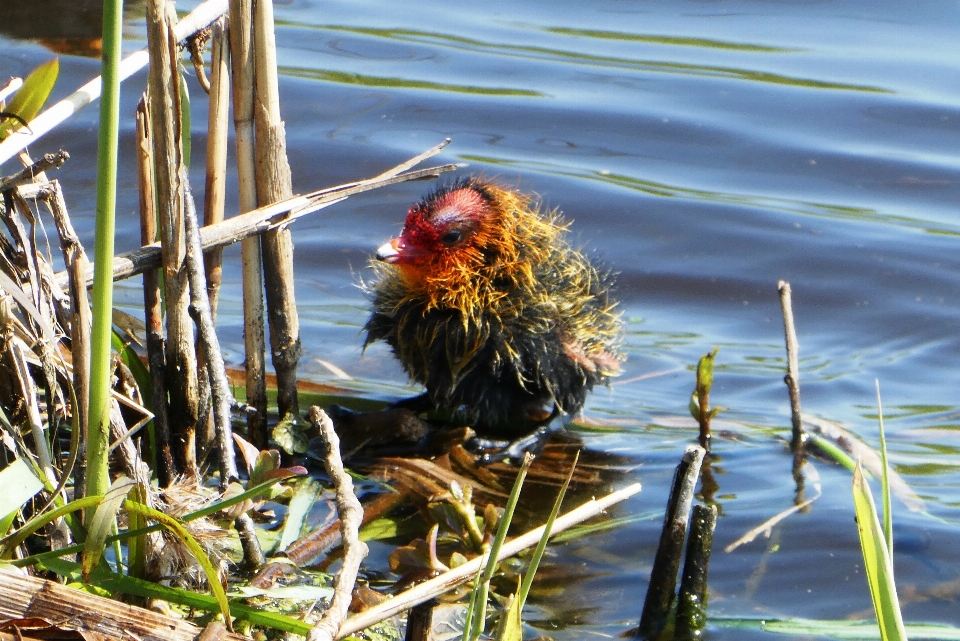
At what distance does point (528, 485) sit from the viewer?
3584 mm

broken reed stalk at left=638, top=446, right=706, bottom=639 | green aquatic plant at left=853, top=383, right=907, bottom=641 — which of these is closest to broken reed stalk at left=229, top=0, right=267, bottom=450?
broken reed stalk at left=638, top=446, right=706, bottom=639

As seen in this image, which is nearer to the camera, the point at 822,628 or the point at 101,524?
the point at 101,524

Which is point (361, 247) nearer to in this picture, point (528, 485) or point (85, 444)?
point (528, 485)

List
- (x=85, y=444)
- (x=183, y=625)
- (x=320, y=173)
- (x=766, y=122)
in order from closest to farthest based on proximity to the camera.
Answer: (x=183, y=625), (x=85, y=444), (x=320, y=173), (x=766, y=122)

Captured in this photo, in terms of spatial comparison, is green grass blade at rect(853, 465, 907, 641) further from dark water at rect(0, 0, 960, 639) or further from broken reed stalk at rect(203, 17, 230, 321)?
broken reed stalk at rect(203, 17, 230, 321)

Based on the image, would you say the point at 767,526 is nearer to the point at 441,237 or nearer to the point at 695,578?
the point at 695,578

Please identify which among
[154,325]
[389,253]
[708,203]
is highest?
[708,203]

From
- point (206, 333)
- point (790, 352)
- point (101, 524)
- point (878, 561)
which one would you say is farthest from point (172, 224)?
point (790, 352)

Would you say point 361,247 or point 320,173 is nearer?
point 361,247

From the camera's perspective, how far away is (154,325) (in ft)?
9.27

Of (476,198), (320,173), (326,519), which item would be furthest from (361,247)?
(326,519)

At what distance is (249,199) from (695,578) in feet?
4.98

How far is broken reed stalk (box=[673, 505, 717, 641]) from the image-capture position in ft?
8.45

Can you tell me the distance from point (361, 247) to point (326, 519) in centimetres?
247
